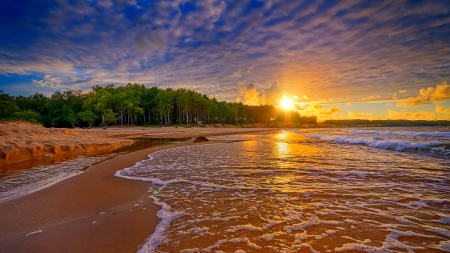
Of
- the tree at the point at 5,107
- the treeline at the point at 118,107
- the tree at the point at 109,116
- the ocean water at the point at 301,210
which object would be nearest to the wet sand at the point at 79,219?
the ocean water at the point at 301,210

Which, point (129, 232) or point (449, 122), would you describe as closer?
point (129, 232)

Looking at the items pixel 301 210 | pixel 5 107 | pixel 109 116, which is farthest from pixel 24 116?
pixel 301 210

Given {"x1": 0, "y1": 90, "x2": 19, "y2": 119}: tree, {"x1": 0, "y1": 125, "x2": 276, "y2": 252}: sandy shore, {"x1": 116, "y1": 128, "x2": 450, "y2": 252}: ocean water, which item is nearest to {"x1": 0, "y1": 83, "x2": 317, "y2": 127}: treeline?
{"x1": 0, "y1": 90, "x2": 19, "y2": 119}: tree

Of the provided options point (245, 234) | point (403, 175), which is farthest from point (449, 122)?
point (245, 234)

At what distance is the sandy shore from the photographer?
9.86ft

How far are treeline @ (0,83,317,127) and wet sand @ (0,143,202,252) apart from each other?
53076mm

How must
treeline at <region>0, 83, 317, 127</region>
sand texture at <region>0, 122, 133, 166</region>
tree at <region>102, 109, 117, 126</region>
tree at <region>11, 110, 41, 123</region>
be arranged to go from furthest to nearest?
1. treeline at <region>0, 83, 317, 127</region>
2. tree at <region>102, 109, 117, 126</region>
3. tree at <region>11, 110, 41, 123</region>
4. sand texture at <region>0, 122, 133, 166</region>

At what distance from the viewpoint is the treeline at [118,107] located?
6016 cm

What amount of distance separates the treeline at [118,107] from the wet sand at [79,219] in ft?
174

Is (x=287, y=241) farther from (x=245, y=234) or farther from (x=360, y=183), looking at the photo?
(x=360, y=183)

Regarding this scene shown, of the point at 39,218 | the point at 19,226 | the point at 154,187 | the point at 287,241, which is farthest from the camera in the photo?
the point at 154,187

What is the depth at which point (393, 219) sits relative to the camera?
12.1 feet

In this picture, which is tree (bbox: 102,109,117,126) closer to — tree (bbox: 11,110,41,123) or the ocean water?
tree (bbox: 11,110,41,123)

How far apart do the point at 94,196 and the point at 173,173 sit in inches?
106
